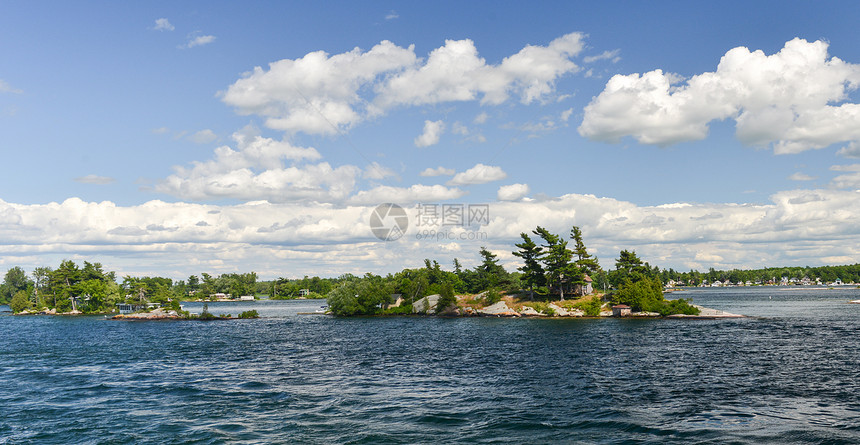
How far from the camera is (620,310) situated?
124375mm

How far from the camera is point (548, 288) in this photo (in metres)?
144

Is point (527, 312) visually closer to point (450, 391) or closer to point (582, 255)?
point (582, 255)

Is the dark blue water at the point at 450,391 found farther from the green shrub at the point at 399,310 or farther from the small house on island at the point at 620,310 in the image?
the green shrub at the point at 399,310

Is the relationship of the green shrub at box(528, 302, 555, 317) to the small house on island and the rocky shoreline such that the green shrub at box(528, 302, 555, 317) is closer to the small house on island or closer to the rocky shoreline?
the rocky shoreline

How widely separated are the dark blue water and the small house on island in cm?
3908

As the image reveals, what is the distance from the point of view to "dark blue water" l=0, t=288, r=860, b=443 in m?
31.2

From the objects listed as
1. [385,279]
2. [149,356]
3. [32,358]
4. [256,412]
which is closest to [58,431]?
[256,412]

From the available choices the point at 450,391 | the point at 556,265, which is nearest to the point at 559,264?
the point at 556,265

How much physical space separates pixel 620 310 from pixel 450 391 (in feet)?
306

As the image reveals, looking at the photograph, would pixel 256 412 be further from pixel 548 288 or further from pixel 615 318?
pixel 548 288

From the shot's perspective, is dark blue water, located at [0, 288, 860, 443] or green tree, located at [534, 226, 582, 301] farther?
green tree, located at [534, 226, 582, 301]

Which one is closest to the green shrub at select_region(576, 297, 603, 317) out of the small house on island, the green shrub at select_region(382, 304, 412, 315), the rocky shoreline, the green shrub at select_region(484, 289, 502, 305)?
the rocky shoreline

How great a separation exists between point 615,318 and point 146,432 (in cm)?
10890

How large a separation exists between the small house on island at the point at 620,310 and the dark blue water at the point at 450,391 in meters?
39.1
